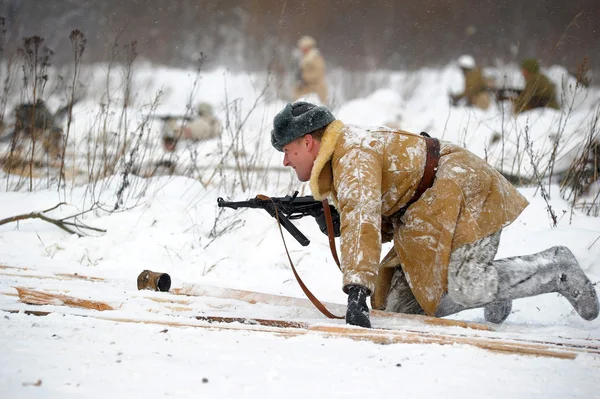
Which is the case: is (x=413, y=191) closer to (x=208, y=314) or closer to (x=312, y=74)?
(x=208, y=314)

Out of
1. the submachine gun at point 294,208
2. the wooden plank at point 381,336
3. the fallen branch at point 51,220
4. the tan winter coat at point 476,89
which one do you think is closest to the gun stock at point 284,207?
the submachine gun at point 294,208

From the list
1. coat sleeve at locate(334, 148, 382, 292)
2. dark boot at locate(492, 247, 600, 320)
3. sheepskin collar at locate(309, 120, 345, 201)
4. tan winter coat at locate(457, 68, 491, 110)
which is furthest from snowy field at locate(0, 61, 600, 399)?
tan winter coat at locate(457, 68, 491, 110)

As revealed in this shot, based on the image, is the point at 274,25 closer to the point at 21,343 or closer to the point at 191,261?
the point at 191,261

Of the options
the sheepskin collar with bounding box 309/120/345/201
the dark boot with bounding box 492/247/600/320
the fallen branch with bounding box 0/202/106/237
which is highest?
the sheepskin collar with bounding box 309/120/345/201

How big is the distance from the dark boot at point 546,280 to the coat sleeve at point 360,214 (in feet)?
1.96

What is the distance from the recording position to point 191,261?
414 cm

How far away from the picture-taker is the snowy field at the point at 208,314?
5.10ft

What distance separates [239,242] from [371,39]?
16.5m

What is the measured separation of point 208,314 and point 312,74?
11.6 meters

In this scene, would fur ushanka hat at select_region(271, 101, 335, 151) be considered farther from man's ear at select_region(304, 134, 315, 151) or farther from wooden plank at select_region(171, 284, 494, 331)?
wooden plank at select_region(171, 284, 494, 331)

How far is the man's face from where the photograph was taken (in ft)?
8.37

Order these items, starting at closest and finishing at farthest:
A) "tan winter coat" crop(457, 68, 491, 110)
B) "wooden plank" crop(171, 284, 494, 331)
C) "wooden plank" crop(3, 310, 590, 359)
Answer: "wooden plank" crop(3, 310, 590, 359)
"wooden plank" crop(171, 284, 494, 331)
"tan winter coat" crop(457, 68, 491, 110)

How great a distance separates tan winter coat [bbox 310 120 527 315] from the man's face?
7 cm

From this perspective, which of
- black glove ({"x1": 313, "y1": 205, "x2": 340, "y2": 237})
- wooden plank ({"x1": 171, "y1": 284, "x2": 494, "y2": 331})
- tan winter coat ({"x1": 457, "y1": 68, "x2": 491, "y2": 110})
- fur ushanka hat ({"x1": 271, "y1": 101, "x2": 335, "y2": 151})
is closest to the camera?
wooden plank ({"x1": 171, "y1": 284, "x2": 494, "y2": 331})
